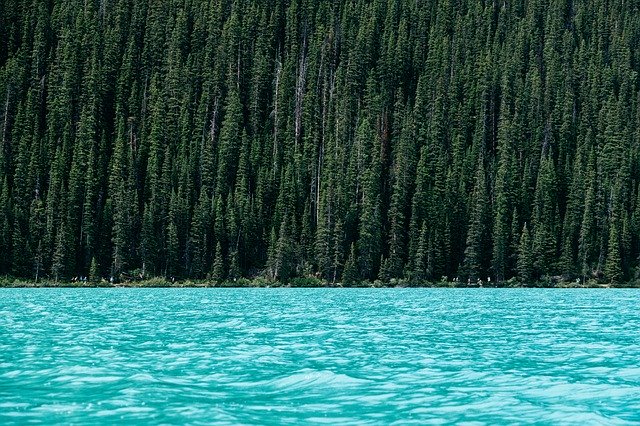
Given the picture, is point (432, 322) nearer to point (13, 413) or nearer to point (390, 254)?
Result: point (13, 413)

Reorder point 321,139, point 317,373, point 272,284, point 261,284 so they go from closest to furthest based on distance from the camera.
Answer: point 317,373 < point 261,284 < point 272,284 < point 321,139

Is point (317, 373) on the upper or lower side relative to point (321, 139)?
lower

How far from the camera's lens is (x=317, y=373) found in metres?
15.5

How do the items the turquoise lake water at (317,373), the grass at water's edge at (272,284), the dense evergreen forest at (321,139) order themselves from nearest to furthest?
the turquoise lake water at (317,373)
the grass at water's edge at (272,284)
the dense evergreen forest at (321,139)

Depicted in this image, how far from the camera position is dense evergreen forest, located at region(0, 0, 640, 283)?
4264 inches

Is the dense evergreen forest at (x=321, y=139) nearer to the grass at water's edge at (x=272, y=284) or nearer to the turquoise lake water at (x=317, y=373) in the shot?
the grass at water's edge at (x=272, y=284)

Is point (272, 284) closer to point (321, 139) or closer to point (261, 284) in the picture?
point (261, 284)

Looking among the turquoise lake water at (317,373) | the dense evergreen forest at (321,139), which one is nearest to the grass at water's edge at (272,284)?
the dense evergreen forest at (321,139)

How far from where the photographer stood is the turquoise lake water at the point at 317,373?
1175 centimetres

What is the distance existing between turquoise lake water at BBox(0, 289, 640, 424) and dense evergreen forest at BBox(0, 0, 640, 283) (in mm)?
75917

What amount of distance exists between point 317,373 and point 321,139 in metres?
125

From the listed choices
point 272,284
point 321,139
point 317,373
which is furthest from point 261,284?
point 317,373

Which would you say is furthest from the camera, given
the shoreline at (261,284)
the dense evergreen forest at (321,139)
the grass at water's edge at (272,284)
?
the dense evergreen forest at (321,139)

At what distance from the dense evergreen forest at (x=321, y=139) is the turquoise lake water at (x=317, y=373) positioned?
75.9m
